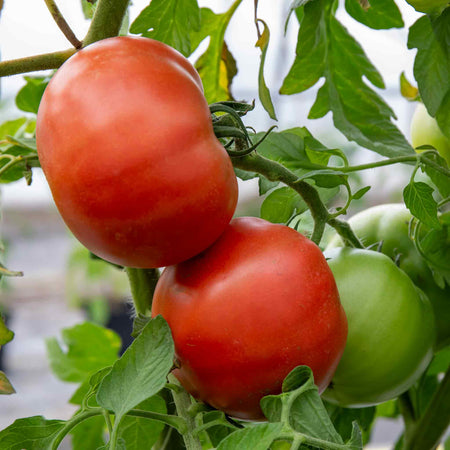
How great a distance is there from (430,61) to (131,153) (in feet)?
0.74

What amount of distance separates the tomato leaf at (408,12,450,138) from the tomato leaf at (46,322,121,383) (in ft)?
1.23

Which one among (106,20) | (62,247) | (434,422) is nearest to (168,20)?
(106,20)

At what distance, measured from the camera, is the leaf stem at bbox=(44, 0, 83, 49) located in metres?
0.39

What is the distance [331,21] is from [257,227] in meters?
0.21

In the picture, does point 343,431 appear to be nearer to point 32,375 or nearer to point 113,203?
point 113,203

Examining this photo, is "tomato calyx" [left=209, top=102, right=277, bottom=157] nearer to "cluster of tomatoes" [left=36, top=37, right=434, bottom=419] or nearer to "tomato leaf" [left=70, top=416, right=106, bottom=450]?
"cluster of tomatoes" [left=36, top=37, right=434, bottom=419]

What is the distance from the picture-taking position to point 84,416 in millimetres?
358

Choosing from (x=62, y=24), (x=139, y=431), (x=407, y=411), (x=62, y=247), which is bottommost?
(x=62, y=247)

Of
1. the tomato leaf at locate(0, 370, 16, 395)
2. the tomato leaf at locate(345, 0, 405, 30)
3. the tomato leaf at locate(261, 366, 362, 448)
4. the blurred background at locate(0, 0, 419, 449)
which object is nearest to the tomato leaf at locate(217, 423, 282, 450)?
the tomato leaf at locate(261, 366, 362, 448)

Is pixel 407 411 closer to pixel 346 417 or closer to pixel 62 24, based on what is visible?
pixel 346 417

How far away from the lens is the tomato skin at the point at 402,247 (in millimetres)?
562

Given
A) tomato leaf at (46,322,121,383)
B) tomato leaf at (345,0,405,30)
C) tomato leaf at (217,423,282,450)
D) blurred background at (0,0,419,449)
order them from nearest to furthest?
tomato leaf at (217,423,282,450) < tomato leaf at (345,0,405,30) < tomato leaf at (46,322,121,383) < blurred background at (0,0,419,449)

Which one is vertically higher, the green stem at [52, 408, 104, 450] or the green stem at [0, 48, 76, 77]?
the green stem at [0, 48, 76, 77]

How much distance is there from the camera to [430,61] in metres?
0.45
